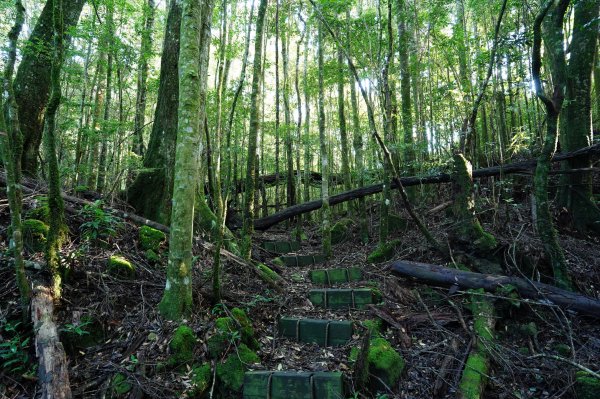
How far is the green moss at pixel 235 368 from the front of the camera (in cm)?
335

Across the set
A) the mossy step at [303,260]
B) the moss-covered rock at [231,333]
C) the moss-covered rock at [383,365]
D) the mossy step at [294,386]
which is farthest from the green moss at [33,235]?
the mossy step at [303,260]

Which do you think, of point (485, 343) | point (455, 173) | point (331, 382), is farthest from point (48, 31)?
point (485, 343)

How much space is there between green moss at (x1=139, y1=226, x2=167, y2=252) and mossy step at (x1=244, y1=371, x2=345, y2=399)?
2.70m

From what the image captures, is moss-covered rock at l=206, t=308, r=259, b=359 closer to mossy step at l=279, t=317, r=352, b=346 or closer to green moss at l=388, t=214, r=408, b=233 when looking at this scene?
mossy step at l=279, t=317, r=352, b=346

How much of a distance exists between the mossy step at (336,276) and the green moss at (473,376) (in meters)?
2.73

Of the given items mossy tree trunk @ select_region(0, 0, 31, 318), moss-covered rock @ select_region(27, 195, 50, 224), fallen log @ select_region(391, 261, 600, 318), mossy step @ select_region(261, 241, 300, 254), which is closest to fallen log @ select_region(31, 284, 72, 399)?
mossy tree trunk @ select_region(0, 0, 31, 318)

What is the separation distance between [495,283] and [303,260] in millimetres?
4137

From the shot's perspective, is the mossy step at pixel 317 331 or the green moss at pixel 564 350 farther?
the mossy step at pixel 317 331

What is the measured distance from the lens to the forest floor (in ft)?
10.7

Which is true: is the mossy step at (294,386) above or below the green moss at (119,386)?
below

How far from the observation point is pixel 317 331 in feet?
14.4

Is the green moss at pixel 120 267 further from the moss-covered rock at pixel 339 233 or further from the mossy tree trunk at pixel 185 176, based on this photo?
the moss-covered rock at pixel 339 233

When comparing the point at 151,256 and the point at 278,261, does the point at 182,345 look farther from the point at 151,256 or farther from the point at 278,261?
the point at 278,261

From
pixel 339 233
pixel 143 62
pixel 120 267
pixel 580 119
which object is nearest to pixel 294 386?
pixel 120 267
